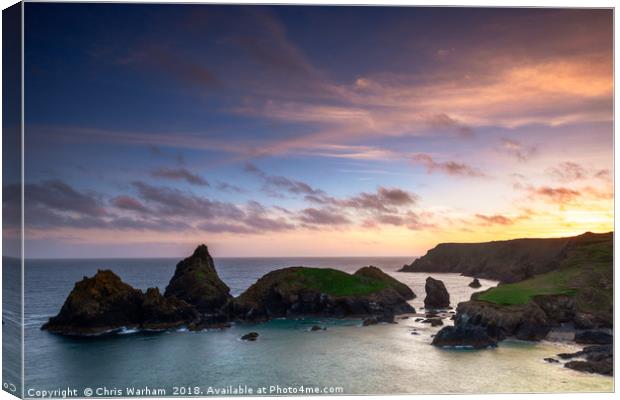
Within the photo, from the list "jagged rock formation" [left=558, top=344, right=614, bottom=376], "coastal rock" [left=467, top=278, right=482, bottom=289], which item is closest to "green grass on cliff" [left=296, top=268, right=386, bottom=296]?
"coastal rock" [left=467, top=278, right=482, bottom=289]

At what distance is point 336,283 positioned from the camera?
1640 inches

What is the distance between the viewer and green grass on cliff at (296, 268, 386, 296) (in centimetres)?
4069

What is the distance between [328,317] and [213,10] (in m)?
25.6

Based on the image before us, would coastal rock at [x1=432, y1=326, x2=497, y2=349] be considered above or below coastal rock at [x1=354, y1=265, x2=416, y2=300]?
below

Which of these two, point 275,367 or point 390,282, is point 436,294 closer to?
point 390,282

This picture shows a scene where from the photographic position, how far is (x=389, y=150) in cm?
2273

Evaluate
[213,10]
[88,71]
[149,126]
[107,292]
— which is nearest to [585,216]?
[213,10]

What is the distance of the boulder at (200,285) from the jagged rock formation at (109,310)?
3955 mm

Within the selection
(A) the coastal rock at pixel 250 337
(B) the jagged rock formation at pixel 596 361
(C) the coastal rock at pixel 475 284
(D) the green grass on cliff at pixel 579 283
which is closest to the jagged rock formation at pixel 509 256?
(D) the green grass on cliff at pixel 579 283

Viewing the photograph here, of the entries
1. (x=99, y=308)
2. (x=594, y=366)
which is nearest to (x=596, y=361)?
(x=594, y=366)

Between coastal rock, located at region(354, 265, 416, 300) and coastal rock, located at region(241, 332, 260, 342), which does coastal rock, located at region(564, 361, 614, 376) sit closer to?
coastal rock, located at region(241, 332, 260, 342)

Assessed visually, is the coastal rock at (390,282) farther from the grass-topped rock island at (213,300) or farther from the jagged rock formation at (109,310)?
the jagged rock formation at (109,310)

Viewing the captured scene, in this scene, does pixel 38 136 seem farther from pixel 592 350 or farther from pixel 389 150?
pixel 592 350

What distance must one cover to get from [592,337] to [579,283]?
200 inches
